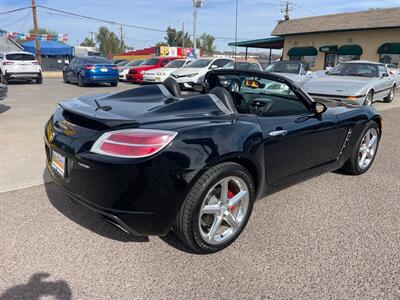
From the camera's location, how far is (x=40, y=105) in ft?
30.5

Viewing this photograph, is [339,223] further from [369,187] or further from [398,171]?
[398,171]

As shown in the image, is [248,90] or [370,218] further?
[248,90]

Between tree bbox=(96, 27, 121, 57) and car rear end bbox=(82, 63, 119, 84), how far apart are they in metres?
79.0

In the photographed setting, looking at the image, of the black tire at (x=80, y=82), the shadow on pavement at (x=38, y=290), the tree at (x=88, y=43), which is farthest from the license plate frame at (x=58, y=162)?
the tree at (x=88, y=43)

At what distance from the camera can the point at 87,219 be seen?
297cm

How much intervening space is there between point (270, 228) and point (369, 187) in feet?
5.69

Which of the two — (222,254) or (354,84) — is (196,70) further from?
(222,254)

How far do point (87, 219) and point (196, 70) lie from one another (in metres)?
11.5

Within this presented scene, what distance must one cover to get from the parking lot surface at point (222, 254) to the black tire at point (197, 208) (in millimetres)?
143

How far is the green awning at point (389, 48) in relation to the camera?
24695 mm

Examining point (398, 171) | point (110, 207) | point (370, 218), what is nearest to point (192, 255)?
point (110, 207)

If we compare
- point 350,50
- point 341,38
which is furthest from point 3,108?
point 341,38

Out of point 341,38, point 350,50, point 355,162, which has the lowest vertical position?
point 355,162

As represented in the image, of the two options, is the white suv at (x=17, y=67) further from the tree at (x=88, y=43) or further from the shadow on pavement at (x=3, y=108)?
the tree at (x=88, y=43)
